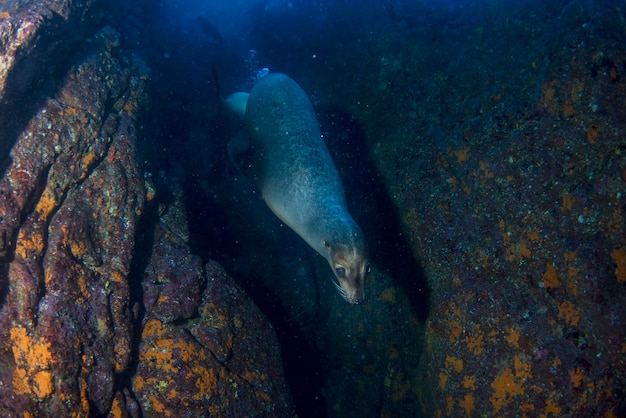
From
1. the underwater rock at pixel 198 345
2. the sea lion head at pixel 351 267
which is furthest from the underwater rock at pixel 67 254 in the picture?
the sea lion head at pixel 351 267

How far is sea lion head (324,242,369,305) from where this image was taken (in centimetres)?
302

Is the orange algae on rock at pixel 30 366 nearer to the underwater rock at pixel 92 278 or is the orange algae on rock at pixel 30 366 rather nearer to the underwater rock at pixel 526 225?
the underwater rock at pixel 92 278

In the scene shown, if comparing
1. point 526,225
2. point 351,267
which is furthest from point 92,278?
point 526,225

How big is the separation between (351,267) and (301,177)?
1231 mm

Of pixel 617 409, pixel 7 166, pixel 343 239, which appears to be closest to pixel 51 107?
pixel 7 166

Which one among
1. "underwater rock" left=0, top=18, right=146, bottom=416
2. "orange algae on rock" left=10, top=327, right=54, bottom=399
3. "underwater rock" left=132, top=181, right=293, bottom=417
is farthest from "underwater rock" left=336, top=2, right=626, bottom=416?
"orange algae on rock" left=10, top=327, right=54, bottom=399

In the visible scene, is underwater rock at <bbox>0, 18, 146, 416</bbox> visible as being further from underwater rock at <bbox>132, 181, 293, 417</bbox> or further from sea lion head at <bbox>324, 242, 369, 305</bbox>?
sea lion head at <bbox>324, 242, 369, 305</bbox>

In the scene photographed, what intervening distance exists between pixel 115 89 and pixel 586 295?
4.71 m

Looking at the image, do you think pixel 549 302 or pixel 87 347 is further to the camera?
pixel 549 302

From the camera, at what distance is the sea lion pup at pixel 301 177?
3.10 m

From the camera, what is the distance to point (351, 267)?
3.05m

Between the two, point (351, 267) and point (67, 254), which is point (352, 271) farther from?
point (67, 254)

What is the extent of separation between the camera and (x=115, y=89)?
3557 millimetres

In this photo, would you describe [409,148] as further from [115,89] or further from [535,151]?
[115,89]
